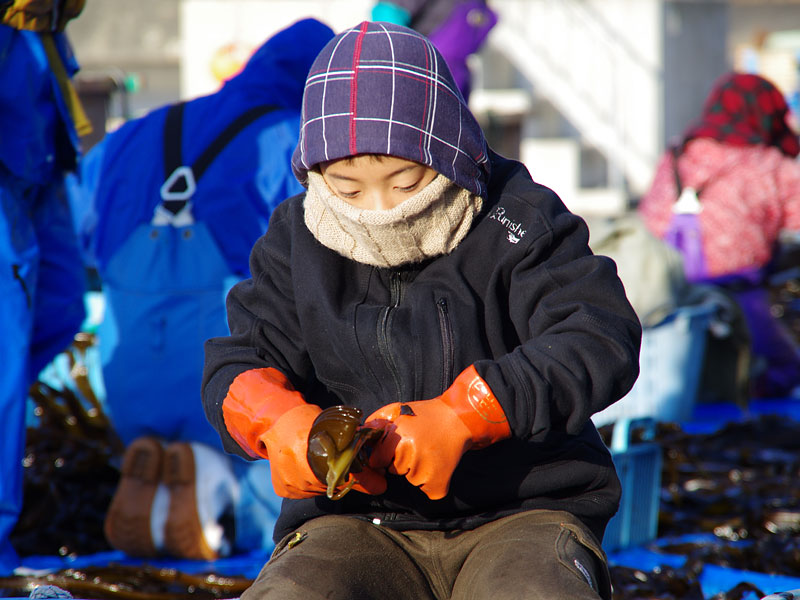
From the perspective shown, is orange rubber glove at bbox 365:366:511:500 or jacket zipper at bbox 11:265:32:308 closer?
orange rubber glove at bbox 365:366:511:500

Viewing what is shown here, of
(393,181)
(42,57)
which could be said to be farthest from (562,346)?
(42,57)

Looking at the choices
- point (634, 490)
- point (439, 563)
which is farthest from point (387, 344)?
point (634, 490)

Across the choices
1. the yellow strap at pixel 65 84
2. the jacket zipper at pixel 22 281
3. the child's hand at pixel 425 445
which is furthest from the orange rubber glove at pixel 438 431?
the yellow strap at pixel 65 84

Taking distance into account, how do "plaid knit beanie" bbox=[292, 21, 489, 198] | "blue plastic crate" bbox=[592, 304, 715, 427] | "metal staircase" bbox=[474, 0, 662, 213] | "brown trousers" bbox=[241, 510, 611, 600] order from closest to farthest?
"brown trousers" bbox=[241, 510, 611, 600] < "plaid knit beanie" bbox=[292, 21, 489, 198] < "blue plastic crate" bbox=[592, 304, 715, 427] < "metal staircase" bbox=[474, 0, 662, 213]

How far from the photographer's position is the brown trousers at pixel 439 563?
1.52m

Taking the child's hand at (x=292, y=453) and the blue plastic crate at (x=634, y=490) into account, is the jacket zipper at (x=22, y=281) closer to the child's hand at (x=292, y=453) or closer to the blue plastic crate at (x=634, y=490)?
the child's hand at (x=292, y=453)

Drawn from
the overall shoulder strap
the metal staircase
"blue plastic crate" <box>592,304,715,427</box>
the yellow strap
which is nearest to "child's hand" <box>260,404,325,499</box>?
the overall shoulder strap

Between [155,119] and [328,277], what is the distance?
1.88m

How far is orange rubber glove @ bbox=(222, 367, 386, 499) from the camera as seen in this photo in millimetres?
1548

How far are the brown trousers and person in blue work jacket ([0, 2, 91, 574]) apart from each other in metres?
1.29

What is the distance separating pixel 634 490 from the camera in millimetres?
3072

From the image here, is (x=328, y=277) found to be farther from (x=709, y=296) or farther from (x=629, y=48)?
(x=629, y=48)

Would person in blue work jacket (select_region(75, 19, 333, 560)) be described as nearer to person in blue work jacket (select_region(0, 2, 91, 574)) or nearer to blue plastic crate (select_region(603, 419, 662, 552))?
person in blue work jacket (select_region(0, 2, 91, 574))

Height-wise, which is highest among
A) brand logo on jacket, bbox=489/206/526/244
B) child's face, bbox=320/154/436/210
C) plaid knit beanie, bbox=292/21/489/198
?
plaid knit beanie, bbox=292/21/489/198
